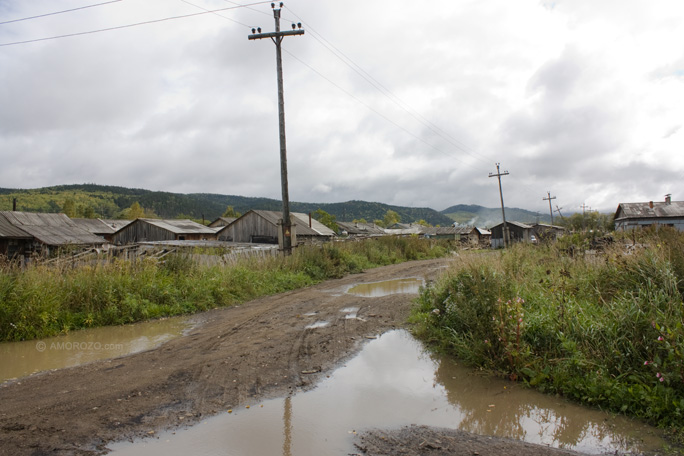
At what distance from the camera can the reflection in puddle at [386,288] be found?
1323 centimetres

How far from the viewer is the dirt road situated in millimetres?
3791

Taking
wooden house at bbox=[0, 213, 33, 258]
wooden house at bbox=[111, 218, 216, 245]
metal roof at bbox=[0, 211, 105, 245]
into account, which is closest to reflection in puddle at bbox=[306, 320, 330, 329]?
metal roof at bbox=[0, 211, 105, 245]

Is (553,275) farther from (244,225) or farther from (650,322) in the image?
(244,225)

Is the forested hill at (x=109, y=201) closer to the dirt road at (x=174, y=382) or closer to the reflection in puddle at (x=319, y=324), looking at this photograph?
the reflection in puddle at (x=319, y=324)

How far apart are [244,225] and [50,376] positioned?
35.2 metres

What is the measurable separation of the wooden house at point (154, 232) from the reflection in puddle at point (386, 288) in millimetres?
30319

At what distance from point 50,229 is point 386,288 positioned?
828 inches

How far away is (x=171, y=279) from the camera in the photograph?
11188 mm

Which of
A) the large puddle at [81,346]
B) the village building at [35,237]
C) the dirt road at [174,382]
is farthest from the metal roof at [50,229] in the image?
the dirt road at [174,382]

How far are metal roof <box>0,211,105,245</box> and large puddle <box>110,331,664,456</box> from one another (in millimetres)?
15024

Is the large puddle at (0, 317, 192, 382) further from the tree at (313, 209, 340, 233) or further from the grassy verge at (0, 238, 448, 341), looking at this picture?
the tree at (313, 209, 340, 233)

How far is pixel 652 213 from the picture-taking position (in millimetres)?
46344

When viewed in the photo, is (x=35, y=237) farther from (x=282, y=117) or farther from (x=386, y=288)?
(x=386, y=288)

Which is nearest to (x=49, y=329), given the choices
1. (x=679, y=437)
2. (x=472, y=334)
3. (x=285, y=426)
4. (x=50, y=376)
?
(x=50, y=376)
